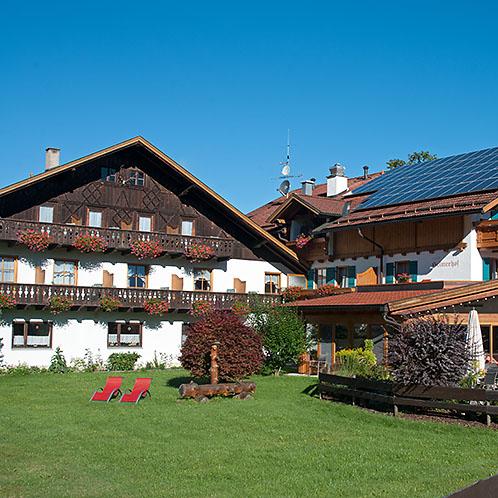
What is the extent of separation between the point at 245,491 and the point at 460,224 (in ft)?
69.7

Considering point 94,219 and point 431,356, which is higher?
point 94,219

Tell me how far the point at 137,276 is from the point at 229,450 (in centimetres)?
2127

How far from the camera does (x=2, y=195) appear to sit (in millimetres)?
30312

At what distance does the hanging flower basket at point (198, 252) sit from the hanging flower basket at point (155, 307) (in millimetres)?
2583

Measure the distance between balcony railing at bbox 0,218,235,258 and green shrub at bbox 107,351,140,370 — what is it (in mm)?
4542

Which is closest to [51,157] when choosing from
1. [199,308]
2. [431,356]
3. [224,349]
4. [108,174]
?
[108,174]

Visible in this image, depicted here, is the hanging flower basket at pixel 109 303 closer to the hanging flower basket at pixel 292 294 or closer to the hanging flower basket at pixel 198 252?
the hanging flower basket at pixel 198 252

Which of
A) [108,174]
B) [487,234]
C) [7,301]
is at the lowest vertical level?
[7,301]

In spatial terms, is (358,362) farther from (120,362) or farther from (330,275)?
(120,362)

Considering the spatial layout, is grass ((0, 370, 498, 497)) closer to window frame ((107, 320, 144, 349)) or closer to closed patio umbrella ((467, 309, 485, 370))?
closed patio umbrella ((467, 309, 485, 370))

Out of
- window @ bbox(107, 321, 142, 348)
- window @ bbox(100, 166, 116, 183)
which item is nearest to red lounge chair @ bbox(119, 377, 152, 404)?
window @ bbox(107, 321, 142, 348)

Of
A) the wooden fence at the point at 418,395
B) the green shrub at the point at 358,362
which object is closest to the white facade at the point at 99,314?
the green shrub at the point at 358,362

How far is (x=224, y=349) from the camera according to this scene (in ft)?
74.6

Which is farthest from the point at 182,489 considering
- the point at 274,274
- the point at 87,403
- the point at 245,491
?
the point at 274,274
